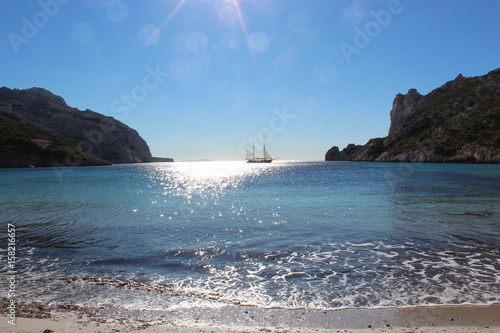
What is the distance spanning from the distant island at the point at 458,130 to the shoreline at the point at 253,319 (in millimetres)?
133734

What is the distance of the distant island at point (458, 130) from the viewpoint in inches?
4771

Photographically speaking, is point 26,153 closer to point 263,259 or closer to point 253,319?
point 263,259

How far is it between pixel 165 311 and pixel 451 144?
160 m

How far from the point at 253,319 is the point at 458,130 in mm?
167087

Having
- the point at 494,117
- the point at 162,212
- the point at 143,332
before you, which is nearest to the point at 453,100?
the point at 494,117

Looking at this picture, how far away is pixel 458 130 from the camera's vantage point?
14088cm

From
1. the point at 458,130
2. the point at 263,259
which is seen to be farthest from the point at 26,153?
the point at 458,130

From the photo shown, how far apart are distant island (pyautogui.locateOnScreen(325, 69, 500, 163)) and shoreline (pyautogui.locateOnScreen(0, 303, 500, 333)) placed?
133734 millimetres

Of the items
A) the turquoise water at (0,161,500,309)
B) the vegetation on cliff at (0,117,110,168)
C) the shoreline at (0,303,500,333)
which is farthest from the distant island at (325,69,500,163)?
the vegetation on cliff at (0,117,110,168)

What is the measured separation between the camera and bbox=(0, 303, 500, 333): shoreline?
633cm

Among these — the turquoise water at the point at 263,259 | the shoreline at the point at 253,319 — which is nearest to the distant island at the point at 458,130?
the turquoise water at the point at 263,259

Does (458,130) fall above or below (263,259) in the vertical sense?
above

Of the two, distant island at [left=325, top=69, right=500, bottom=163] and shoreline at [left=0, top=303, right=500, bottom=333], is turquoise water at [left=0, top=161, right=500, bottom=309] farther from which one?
distant island at [left=325, top=69, right=500, bottom=163]

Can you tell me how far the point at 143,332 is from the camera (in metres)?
6.12
